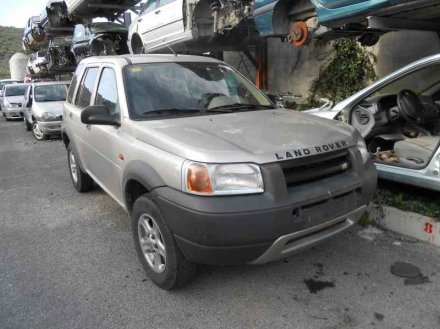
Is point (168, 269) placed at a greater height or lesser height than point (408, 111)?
lesser

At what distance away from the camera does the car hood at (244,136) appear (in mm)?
2680

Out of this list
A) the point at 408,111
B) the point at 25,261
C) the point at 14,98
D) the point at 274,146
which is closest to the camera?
the point at 274,146

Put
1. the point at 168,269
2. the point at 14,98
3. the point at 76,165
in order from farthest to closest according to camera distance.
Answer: the point at 14,98, the point at 76,165, the point at 168,269

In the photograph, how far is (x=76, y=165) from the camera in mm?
5512

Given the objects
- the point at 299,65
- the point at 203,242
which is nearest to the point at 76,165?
the point at 203,242

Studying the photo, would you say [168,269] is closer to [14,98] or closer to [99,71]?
[99,71]

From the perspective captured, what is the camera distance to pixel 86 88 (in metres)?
4.75

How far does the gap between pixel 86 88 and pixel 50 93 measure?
8422 millimetres

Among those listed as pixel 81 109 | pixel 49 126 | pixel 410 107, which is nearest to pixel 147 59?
pixel 81 109

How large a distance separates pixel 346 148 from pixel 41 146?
9.13 meters

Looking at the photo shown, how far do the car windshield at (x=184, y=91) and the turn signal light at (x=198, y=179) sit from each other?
1006 mm

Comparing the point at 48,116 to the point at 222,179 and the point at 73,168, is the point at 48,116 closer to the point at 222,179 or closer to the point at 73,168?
the point at 73,168

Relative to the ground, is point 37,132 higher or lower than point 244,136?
lower

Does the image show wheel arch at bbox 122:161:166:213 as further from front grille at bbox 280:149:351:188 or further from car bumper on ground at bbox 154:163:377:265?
front grille at bbox 280:149:351:188
